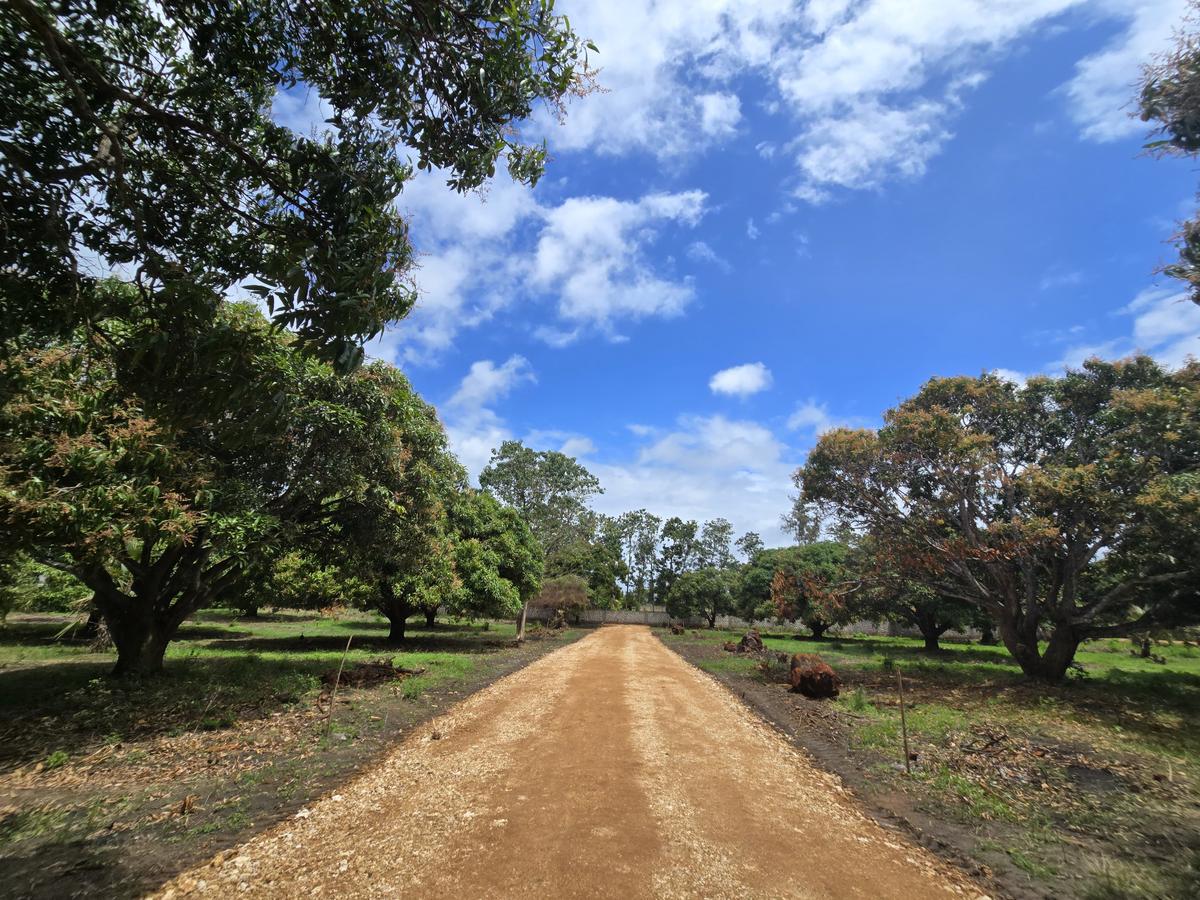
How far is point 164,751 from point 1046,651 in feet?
75.8

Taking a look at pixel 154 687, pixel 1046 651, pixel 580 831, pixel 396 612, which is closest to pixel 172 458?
pixel 154 687

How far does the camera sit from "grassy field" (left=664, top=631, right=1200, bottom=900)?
545 centimetres

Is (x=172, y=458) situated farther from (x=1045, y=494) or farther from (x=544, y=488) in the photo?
(x=544, y=488)

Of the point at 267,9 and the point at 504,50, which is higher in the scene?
the point at 267,9

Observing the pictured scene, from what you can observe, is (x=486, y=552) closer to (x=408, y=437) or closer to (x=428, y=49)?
(x=408, y=437)

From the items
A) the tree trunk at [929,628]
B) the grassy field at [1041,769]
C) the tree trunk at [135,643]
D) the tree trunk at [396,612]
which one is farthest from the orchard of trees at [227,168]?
the tree trunk at [929,628]

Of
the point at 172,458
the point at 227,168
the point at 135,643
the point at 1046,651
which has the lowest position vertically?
the point at 135,643

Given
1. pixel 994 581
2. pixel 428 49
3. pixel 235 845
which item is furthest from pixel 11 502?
pixel 994 581

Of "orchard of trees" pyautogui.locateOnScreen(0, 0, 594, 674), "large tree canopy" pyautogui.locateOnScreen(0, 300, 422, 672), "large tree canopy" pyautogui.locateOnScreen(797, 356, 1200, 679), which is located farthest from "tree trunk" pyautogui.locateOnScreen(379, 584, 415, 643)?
"orchard of trees" pyautogui.locateOnScreen(0, 0, 594, 674)

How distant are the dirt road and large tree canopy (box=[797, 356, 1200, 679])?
12.3m

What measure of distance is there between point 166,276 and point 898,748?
40.0 ft

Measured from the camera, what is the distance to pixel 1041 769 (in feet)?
28.3

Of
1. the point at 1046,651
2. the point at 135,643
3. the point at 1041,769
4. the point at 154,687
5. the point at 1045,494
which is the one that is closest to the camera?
the point at 1041,769

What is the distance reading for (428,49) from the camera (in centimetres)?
384
